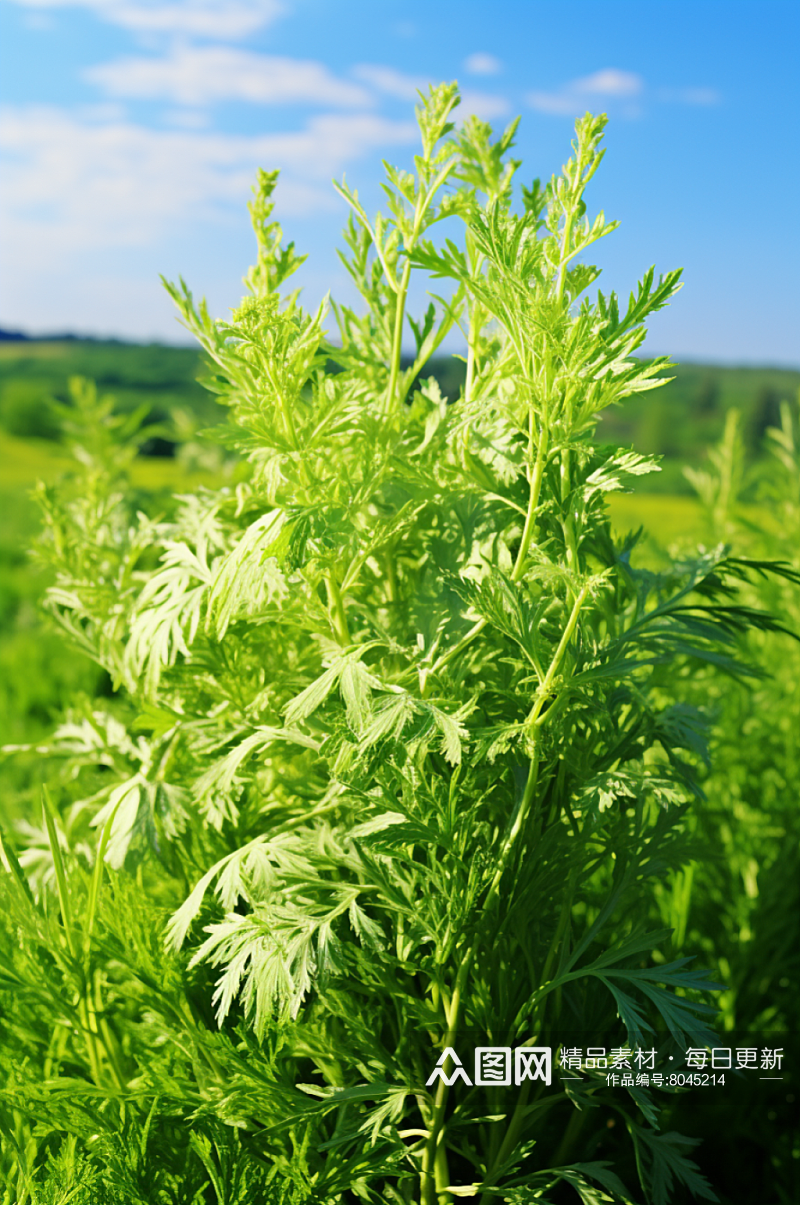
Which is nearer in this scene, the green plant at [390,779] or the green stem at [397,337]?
the green plant at [390,779]

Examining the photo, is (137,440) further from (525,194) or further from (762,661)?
(762,661)

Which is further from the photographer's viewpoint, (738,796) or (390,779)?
(738,796)

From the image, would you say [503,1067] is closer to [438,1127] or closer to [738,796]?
[438,1127]

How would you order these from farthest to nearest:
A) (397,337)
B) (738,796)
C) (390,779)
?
(738,796) < (397,337) < (390,779)

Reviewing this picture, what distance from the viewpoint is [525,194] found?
1.13 metres

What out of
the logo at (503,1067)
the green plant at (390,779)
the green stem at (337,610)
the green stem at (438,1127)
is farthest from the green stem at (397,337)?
the logo at (503,1067)

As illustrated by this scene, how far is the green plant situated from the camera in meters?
0.88

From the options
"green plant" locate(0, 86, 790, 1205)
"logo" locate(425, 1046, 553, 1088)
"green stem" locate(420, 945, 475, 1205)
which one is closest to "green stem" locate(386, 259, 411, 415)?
"green plant" locate(0, 86, 790, 1205)

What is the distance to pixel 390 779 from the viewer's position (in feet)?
3.01

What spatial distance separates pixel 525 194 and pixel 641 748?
2.31ft

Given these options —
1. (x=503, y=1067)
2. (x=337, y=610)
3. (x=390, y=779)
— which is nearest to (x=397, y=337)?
(x=337, y=610)

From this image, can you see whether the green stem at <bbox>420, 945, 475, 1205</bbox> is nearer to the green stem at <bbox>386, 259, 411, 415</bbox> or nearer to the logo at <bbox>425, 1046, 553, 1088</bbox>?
the logo at <bbox>425, 1046, 553, 1088</bbox>

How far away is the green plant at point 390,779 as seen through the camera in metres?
0.88

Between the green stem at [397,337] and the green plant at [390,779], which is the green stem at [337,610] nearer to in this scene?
the green plant at [390,779]
